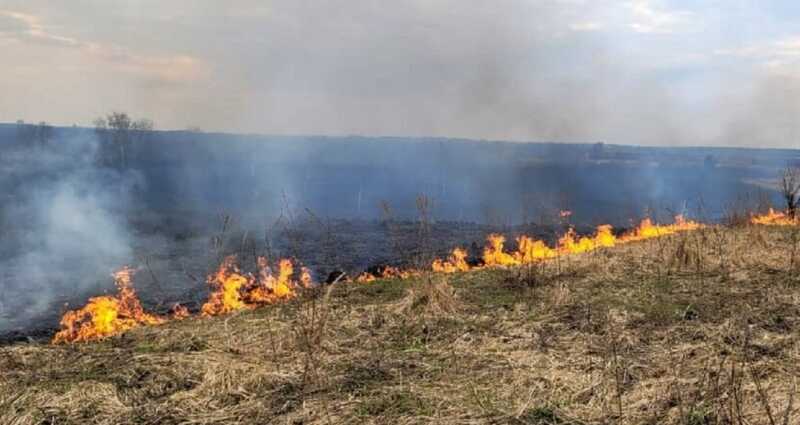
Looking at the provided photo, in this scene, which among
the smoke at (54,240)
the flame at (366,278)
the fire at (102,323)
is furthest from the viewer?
the smoke at (54,240)

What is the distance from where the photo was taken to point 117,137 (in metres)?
68.2

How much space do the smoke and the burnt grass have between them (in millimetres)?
8458

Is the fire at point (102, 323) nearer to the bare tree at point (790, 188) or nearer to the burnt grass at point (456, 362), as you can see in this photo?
the burnt grass at point (456, 362)

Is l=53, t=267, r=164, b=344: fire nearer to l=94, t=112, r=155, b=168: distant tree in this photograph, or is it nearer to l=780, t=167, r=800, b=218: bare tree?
l=780, t=167, r=800, b=218: bare tree

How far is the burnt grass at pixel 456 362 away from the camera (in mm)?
3938

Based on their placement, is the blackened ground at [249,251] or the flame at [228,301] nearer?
the flame at [228,301]

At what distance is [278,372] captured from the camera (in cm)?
465

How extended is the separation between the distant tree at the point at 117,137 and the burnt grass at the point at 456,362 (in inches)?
2374

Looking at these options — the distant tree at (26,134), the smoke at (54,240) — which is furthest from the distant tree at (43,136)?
the smoke at (54,240)

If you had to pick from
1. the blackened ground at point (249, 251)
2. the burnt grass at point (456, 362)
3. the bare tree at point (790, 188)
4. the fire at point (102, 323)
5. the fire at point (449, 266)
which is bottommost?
the blackened ground at point (249, 251)

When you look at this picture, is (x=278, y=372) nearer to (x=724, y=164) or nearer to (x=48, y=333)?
(x=48, y=333)

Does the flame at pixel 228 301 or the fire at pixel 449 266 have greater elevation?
the fire at pixel 449 266

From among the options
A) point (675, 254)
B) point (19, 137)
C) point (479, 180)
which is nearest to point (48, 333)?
point (675, 254)

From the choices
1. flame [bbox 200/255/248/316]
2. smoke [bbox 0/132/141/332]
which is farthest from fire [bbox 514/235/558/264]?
smoke [bbox 0/132/141/332]
